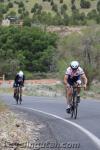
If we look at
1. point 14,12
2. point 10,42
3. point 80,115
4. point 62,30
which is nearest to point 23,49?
point 10,42

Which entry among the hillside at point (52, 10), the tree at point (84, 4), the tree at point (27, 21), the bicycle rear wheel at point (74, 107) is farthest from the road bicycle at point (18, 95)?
the tree at point (84, 4)

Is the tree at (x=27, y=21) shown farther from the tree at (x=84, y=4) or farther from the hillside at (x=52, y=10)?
the tree at (x=84, y=4)

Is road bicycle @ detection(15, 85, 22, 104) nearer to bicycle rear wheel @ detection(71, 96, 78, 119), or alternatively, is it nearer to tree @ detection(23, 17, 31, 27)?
bicycle rear wheel @ detection(71, 96, 78, 119)

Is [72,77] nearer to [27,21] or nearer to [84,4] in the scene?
[27,21]

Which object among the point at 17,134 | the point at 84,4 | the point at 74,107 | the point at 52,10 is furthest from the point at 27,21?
the point at 17,134

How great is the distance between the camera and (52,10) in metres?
117

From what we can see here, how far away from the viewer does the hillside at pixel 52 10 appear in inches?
4146

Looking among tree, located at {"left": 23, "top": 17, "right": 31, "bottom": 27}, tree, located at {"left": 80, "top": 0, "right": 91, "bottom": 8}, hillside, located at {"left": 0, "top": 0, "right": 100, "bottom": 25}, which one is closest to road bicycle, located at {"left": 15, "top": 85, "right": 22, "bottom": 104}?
hillside, located at {"left": 0, "top": 0, "right": 100, "bottom": 25}

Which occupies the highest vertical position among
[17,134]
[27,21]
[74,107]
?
[17,134]

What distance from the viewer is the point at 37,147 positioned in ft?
36.0

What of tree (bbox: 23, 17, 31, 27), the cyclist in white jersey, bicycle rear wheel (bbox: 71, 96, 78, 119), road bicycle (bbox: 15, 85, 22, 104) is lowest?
road bicycle (bbox: 15, 85, 22, 104)

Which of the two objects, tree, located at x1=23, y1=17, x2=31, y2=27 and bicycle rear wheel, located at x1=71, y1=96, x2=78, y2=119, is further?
tree, located at x1=23, y1=17, x2=31, y2=27

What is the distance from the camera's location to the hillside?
10531 cm

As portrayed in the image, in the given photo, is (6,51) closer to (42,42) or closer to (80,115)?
(42,42)
